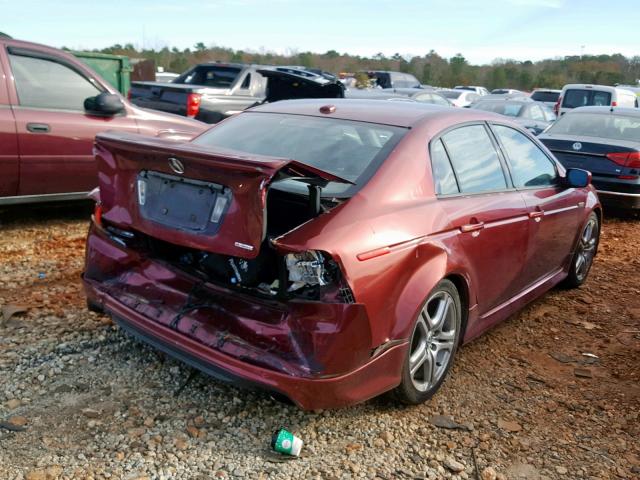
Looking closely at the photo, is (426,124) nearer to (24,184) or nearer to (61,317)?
(61,317)

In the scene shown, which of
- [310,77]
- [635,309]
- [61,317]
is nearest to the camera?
[61,317]

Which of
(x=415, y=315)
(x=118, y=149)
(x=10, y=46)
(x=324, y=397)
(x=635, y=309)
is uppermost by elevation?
(x=10, y=46)

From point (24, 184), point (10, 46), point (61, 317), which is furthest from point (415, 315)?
point (10, 46)

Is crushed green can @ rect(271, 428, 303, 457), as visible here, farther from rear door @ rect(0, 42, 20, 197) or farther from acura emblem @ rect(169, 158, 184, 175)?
rear door @ rect(0, 42, 20, 197)

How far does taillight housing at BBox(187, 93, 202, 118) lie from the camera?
9859mm

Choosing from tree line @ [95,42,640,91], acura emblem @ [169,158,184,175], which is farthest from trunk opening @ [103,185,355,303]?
tree line @ [95,42,640,91]

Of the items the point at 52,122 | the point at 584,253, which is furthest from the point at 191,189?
the point at 584,253

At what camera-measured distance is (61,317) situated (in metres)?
4.12

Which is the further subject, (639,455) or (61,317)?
(61,317)

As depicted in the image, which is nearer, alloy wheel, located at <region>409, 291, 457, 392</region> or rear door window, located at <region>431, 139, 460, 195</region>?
alloy wheel, located at <region>409, 291, 457, 392</region>

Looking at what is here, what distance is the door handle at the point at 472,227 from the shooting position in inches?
135

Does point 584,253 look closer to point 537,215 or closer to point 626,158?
point 537,215

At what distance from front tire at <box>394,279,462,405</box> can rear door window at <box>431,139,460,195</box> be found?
0.52 meters

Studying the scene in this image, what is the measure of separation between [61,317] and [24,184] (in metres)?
2.13
